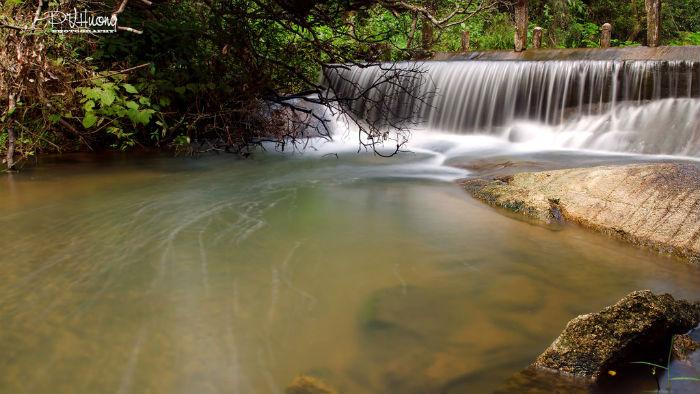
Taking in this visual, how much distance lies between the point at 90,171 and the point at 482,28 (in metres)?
15.5

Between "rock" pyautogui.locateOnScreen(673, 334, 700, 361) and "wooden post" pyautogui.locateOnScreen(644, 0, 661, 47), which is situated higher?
"wooden post" pyautogui.locateOnScreen(644, 0, 661, 47)

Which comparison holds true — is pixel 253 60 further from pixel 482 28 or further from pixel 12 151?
pixel 482 28

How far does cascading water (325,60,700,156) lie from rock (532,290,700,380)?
581cm

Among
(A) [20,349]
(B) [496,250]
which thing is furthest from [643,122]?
(A) [20,349]

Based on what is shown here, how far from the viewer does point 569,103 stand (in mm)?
10125

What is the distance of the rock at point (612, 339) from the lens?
233 cm

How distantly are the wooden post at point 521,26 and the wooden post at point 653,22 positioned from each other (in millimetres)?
2764

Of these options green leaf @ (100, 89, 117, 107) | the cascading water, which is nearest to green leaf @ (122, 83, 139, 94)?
green leaf @ (100, 89, 117, 107)

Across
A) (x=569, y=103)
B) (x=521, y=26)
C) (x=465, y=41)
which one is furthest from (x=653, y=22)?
(x=465, y=41)

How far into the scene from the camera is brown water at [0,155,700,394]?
100 inches

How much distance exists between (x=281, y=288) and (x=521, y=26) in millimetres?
12506

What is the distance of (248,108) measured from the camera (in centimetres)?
738

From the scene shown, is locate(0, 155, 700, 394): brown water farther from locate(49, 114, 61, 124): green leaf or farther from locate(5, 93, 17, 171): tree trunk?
locate(49, 114, 61, 124): green leaf

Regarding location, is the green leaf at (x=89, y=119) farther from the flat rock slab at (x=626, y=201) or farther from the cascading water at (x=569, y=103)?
the flat rock slab at (x=626, y=201)
